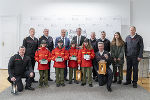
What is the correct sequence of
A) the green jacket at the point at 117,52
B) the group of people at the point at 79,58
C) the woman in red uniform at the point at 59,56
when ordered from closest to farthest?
the group of people at the point at 79,58 → the woman in red uniform at the point at 59,56 → the green jacket at the point at 117,52

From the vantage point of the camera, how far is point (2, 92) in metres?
3.49

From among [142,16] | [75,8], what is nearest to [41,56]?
[75,8]

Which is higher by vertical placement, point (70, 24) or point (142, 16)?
point (142, 16)

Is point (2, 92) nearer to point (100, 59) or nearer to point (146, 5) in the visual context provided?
point (100, 59)

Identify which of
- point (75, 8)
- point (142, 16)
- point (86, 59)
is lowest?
point (86, 59)

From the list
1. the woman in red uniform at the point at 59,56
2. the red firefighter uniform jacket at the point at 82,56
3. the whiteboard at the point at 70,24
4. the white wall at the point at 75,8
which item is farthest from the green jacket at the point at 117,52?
the white wall at the point at 75,8

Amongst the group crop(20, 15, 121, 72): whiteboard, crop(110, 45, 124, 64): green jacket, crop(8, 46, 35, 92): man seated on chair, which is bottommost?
crop(8, 46, 35, 92): man seated on chair

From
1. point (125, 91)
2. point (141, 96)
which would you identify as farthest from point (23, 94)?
point (141, 96)

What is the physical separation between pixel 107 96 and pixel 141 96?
76 cm

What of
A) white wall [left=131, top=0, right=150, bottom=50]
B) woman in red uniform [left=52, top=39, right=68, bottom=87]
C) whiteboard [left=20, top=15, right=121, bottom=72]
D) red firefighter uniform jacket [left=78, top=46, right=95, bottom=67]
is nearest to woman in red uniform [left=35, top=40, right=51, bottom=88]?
woman in red uniform [left=52, top=39, right=68, bottom=87]

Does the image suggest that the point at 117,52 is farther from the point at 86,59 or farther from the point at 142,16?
the point at 142,16

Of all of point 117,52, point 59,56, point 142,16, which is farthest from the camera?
point 142,16

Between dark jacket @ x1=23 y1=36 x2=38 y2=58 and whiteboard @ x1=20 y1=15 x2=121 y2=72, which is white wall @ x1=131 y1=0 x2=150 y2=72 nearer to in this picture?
whiteboard @ x1=20 y1=15 x2=121 y2=72

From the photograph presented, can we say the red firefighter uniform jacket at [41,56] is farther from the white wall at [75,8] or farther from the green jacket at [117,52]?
the white wall at [75,8]
